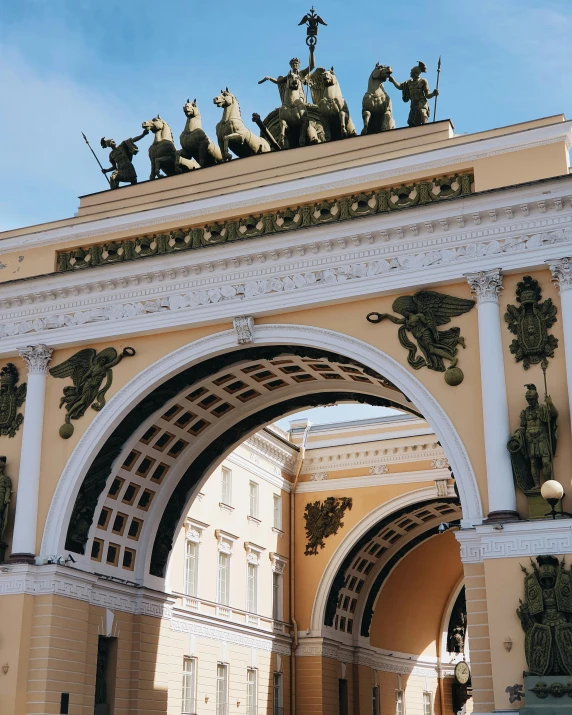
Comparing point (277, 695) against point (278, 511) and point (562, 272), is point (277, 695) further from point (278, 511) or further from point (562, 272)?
point (562, 272)

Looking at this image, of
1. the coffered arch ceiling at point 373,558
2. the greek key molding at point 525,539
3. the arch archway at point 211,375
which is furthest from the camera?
the coffered arch ceiling at point 373,558

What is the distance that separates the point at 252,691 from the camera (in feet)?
105

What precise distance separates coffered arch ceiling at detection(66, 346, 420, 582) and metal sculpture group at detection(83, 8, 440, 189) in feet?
15.5

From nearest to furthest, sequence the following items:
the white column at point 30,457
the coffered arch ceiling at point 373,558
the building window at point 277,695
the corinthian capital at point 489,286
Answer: the corinthian capital at point 489,286
the white column at point 30,457
the building window at point 277,695
the coffered arch ceiling at point 373,558

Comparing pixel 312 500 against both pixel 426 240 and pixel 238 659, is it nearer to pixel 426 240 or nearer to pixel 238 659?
pixel 238 659

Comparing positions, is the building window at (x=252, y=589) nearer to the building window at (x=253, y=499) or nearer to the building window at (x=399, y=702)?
the building window at (x=253, y=499)

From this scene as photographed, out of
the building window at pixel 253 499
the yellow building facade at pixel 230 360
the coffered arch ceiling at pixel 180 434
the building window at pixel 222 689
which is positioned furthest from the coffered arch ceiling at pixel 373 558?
the coffered arch ceiling at pixel 180 434

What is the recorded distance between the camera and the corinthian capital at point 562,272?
60.3 feet

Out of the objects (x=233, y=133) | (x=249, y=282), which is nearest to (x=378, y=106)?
(x=233, y=133)

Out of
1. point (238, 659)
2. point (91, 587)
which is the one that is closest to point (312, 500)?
point (238, 659)

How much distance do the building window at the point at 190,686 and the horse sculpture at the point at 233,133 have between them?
529 inches

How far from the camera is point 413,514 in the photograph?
1390 inches

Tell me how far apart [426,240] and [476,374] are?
2.80 meters

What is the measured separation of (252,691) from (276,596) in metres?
3.56
